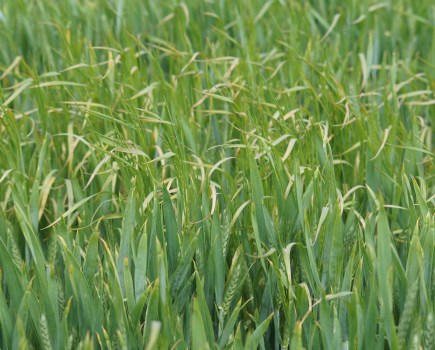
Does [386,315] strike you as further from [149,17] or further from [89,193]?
[149,17]

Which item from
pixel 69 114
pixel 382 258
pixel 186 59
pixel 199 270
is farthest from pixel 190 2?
pixel 382 258

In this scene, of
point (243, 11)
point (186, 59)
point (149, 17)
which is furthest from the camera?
point (149, 17)

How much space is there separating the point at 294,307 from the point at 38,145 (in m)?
0.86

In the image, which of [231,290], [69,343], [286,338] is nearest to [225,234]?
[231,290]

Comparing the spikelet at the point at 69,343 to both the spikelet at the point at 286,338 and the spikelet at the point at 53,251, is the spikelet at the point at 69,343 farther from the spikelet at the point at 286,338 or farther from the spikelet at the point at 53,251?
the spikelet at the point at 286,338

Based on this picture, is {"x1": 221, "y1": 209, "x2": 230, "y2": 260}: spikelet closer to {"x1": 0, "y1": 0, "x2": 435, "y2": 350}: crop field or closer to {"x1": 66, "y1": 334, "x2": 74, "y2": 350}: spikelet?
{"x1": 0, "y1": 0, "x2": 435, "y2": 350}: crop field

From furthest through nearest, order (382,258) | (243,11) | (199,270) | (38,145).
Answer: (243,11) < (38,145) < (199,270) < (382,258)

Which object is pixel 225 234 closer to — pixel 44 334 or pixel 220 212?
pixel 220 212

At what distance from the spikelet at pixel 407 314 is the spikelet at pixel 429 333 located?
3 centimetres

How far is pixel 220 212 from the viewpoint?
184 centimetres

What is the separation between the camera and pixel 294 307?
60.2 inches

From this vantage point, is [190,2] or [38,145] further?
[190,2]

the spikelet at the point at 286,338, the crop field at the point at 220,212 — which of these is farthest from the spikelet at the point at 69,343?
the spikelet at the point at 286,338

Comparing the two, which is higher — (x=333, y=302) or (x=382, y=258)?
(x=382, y=258)
